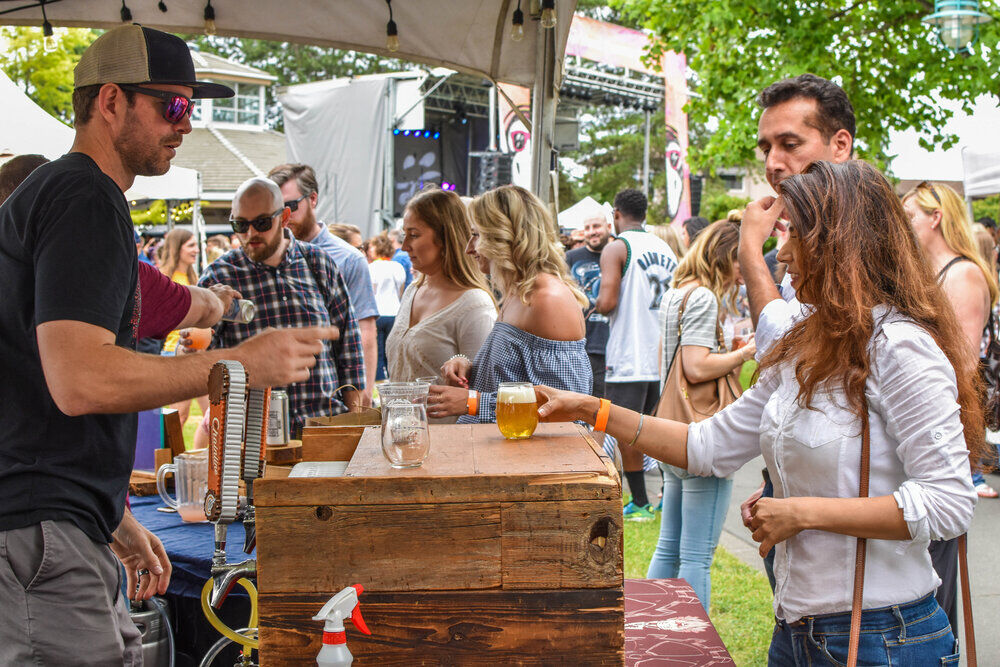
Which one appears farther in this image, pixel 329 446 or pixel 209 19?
pixel 209 19

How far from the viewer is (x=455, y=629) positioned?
58.7 inches

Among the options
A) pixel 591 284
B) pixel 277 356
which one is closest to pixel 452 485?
pixel 277 356

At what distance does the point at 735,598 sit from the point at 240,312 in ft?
10.2

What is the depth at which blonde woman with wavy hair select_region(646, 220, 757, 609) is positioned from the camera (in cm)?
363

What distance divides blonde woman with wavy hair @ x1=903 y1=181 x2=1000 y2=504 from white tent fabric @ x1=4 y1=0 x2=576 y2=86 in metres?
1.75

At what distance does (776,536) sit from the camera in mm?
Answer: 1747

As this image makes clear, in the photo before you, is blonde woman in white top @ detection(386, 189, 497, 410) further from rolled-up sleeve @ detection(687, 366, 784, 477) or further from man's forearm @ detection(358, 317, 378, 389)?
rolled-up sleeve @ detection(687, 366, 784, 477)

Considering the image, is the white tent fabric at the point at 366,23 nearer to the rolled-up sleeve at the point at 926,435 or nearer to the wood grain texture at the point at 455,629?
the rolled-up sleeve at the point at 926,435

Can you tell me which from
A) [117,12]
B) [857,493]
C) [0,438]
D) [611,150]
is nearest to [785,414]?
[857,493]

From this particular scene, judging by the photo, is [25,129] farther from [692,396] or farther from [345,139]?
[345,139]

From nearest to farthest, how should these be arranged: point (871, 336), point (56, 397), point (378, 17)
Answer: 1. point (56, 397)
2. point (871, 336)
3. point (378, 17)

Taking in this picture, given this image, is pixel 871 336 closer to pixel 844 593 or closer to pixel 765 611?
pixel 844 593

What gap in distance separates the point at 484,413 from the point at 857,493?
1.53 m

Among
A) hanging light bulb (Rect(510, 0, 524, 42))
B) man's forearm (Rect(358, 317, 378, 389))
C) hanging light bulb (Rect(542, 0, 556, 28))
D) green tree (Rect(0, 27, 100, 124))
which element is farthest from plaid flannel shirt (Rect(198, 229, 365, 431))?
green tree (Rect(0, 27, 100, 124))
